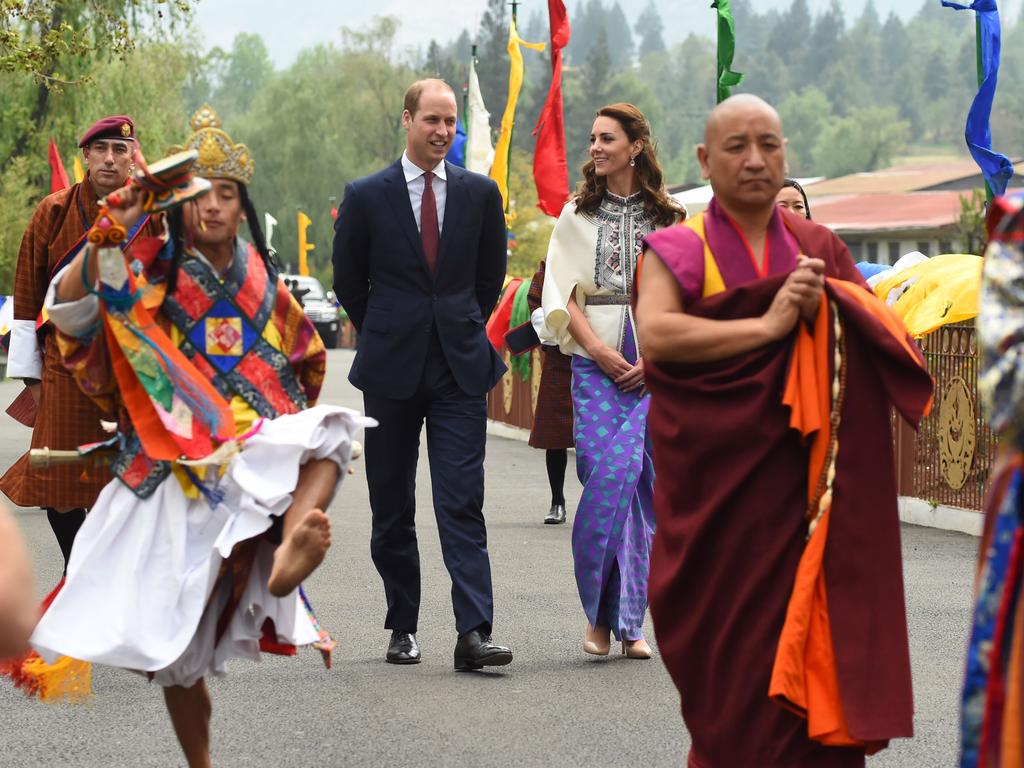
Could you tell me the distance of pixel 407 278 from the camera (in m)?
7.40

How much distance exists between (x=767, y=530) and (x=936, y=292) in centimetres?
757

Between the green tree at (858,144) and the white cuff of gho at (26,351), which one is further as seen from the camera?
the green tree at (858,144)

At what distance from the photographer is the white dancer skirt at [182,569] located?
493 cm

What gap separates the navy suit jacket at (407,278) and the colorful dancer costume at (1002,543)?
14.5ft

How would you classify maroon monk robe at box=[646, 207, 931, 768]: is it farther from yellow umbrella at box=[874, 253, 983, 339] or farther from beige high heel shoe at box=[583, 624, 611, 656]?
yellow umbrella at box=[874, 253, 983, 339]

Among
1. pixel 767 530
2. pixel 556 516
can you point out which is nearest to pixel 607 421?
pixel 767 530

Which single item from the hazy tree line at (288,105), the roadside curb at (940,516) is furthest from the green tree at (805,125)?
the roadside curb at (940,516)

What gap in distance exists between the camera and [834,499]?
4.73m

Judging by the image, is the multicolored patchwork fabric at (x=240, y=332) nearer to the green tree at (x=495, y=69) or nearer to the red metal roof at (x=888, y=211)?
the red metal roof at (x=888, y=211)

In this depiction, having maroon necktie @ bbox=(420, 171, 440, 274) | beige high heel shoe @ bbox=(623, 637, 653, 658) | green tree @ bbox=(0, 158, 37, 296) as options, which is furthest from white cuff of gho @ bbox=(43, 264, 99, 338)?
green tree @ bbox=(0, 158, 37, 296)

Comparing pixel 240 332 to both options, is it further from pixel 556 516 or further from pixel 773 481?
pixel 556 516

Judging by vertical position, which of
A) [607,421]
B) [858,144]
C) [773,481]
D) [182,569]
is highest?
[773,481]

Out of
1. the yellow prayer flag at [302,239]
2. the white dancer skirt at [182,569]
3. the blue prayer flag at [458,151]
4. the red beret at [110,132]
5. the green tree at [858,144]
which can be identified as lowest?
the green tree at [858,144]

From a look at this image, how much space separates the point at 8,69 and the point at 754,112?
13261 millimetres
